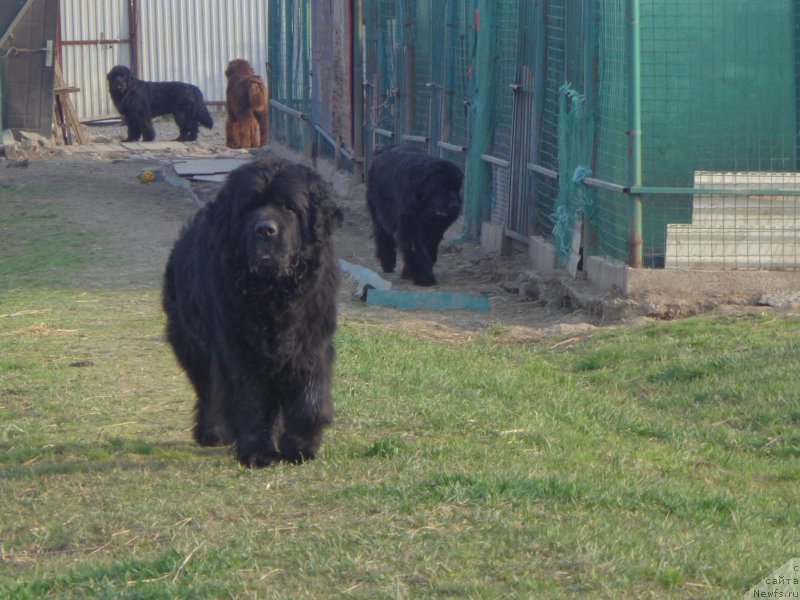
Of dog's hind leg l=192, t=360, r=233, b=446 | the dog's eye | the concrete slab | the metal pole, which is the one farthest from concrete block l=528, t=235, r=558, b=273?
the concrete slab

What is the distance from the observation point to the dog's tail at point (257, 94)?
23.9 m

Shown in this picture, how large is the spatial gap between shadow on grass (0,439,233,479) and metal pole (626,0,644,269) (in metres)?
4.47

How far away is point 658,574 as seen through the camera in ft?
12.8

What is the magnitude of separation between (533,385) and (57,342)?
3768mm

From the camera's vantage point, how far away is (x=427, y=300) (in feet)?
35.5

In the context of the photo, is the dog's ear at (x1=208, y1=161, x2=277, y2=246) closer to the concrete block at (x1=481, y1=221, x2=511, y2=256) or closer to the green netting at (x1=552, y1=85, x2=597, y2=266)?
the green netting at (x1=552, y1=85, x2=597, y2=266)

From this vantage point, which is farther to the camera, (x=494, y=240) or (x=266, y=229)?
(x=494, y=240)

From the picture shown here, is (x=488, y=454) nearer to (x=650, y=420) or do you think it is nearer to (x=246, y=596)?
(x=650, y=420)

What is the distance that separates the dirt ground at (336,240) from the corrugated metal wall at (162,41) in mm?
4839

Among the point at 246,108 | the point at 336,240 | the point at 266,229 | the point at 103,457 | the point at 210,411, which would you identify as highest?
the point at 246,108

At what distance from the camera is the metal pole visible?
364 inches

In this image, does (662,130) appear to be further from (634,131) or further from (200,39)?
(200,39)

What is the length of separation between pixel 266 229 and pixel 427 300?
5592mm

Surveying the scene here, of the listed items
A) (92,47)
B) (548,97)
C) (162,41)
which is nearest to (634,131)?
(548,97)
